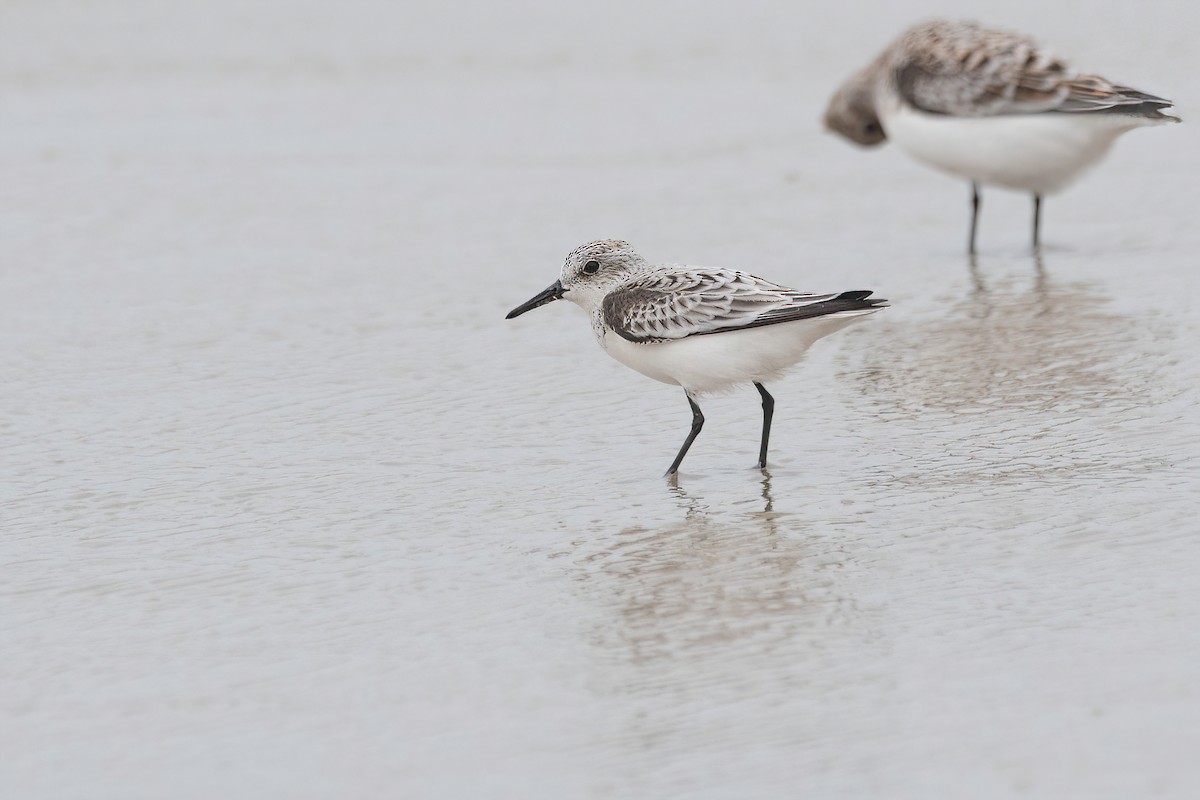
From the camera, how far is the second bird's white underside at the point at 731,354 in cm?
684

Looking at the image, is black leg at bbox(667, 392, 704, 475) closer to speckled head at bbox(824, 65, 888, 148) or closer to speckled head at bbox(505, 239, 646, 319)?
speckled head at bbox(505, 239, 646, 319)

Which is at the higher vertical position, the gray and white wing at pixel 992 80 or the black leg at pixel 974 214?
the gray and white wing at pixel 992 80

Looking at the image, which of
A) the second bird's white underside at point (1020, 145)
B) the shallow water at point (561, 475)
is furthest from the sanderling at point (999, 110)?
the shallow water at point (561, 475)

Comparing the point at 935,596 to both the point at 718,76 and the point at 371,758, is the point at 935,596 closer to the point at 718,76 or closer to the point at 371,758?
the point at 371,758

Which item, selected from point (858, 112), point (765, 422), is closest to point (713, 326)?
point (765, 422)

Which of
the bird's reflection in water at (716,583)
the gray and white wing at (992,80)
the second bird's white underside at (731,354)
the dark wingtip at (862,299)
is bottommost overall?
the bird's reflection in water at (716,583)

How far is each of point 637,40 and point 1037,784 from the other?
1357 centimetres

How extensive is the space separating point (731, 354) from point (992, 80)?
4637 millimetres

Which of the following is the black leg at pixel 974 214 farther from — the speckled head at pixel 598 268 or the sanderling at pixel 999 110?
the speckled head at pixel 598 268

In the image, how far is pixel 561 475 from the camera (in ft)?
22.5

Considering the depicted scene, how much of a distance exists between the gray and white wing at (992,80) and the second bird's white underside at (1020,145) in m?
0.07

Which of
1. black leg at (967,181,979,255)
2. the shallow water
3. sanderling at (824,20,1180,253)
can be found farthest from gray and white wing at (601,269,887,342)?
sanderling at (824,20,1180,253)

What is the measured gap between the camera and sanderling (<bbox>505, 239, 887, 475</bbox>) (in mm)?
6766

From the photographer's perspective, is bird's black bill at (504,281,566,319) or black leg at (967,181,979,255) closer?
bird's black bill at (504,281,566,319)
